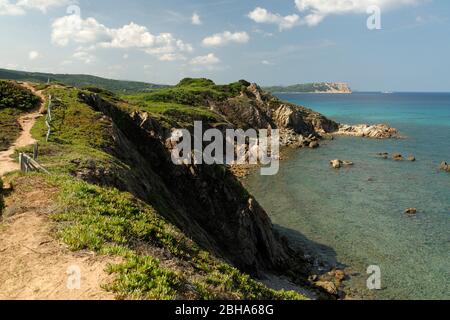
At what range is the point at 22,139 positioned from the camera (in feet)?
104

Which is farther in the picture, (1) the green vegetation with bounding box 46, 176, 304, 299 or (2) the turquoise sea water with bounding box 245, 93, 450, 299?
(2) the turquoise sea water with bounding box 245, 93, 450, 299

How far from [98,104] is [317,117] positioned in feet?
342

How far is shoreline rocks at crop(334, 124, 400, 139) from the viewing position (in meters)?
122

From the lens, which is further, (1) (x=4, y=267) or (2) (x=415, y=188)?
(2) (x=415, y=188)

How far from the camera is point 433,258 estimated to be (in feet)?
121

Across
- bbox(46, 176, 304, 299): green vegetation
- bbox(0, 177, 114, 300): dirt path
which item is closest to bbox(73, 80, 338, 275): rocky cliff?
bbox(46, 176, 304, 299): green vegetation

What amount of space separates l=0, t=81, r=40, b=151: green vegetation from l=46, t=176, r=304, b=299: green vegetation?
18948 mm

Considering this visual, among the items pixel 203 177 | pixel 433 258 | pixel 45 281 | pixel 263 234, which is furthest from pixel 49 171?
pixel 433 258

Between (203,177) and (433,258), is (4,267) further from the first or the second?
(433,258)

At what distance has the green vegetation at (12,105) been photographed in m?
34.0

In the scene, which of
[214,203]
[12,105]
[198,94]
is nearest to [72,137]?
[214,203]

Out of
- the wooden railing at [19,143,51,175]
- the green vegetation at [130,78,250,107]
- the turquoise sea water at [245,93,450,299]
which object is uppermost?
the green vegetation at [130,78,250,107]

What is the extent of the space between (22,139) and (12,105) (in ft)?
48.3

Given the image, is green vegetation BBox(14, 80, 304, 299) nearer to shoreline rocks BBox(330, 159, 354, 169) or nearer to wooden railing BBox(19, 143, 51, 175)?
wooden railing BBox(19, 143, 51, 175)
